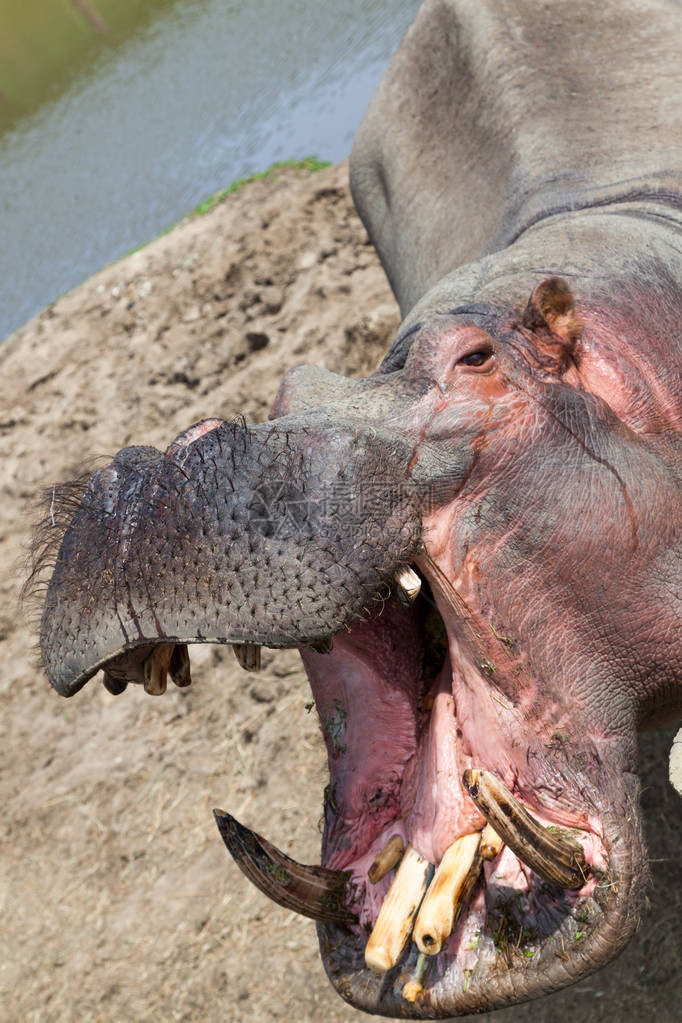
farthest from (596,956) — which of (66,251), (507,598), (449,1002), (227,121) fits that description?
(227,121)

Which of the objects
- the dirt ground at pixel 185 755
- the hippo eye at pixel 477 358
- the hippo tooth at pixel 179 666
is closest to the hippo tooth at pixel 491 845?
the hippo tooth at pixel 179 666

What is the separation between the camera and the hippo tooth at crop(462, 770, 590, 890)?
194 cm

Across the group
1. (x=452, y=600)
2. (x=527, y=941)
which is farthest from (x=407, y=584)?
(x=527, y=941)

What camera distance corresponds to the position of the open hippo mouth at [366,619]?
6.66 ft

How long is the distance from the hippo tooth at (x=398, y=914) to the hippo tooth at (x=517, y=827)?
31 centimetres

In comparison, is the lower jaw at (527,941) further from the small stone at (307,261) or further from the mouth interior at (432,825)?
the small stone at (307,261)

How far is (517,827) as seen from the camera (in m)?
1.95

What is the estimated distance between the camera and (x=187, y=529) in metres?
2.05

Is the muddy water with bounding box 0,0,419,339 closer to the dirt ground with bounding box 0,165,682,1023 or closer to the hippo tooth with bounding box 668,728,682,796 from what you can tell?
the dirt ground with bounding box 0,165,682,1023

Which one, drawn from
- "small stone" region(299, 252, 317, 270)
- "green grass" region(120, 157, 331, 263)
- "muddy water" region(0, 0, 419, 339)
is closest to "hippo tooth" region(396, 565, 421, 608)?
"small stone" region(299, 252, 317, 270)

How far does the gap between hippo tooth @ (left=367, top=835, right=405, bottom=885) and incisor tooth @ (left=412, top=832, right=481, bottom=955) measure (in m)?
0.17

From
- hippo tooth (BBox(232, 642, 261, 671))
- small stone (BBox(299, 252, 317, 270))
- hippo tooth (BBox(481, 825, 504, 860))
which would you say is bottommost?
small stone (BBox(299, 252, 317, 270))

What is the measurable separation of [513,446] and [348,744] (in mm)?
816

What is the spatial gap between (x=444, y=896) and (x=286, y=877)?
357 mm
